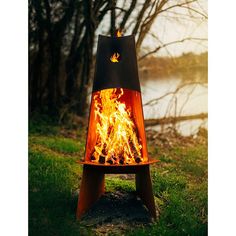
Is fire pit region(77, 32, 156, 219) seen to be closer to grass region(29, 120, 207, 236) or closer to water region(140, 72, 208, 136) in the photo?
grass region(29, 120, 207, 236)

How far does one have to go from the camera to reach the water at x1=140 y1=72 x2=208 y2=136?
518 cm

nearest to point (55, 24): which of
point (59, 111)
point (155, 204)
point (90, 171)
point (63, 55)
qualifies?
point (63, 55)

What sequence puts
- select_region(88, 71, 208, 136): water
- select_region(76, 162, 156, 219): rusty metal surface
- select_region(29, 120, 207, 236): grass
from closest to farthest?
select_region(76, 162, 156, 219): rusty metal surface, select_region(29, 120, 207, 236): grass, select_region(88, 71, 208, 136): water

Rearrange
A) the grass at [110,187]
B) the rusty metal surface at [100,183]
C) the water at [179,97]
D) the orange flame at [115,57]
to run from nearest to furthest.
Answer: the rusty metal surface at [100,183], the orange flame at [115,57], the grass at [110,187], the water at [179,97]

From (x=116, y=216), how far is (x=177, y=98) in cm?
126

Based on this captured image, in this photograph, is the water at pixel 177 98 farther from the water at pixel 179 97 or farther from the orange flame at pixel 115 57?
the orange flame at pixel 115 57

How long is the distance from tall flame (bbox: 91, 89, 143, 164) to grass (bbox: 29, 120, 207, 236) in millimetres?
461

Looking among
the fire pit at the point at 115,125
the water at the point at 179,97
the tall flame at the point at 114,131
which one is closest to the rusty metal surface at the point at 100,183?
the fire pit at the point at 115,125

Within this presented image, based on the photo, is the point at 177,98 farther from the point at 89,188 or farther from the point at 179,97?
the point at 89,188

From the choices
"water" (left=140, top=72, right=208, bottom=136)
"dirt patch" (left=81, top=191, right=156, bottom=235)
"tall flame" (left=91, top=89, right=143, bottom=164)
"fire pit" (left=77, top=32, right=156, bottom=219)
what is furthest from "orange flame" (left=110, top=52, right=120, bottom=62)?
"dirt patch" (left=81, top=191, right=156, bottom=235)

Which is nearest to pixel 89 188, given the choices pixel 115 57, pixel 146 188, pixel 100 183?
pixel 100 183

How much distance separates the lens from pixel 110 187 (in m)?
4.98

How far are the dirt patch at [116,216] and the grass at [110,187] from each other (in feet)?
0.16

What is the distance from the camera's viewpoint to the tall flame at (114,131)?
4.62 m
